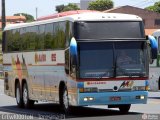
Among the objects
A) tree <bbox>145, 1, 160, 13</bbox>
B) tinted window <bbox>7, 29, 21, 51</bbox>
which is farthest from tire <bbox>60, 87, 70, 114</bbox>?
tree <bbox>145, 1, 160, 13</bbox>

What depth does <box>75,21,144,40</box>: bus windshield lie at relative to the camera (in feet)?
66.9

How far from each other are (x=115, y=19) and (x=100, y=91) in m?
2.36

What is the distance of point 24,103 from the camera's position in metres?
26.5

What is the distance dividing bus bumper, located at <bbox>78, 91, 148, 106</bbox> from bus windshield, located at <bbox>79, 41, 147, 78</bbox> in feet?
1.81

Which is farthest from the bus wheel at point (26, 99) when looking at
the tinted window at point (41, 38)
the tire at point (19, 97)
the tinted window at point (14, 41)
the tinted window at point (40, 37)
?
the tinted window at point (41, 38)

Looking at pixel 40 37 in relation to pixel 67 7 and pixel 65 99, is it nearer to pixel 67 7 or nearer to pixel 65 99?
pixel 65 99

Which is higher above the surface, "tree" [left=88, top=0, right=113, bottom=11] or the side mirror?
the side mirror

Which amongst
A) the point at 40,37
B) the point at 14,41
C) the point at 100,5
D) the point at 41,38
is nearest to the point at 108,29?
the point at 41,38

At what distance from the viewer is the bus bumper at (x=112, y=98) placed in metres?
20.1

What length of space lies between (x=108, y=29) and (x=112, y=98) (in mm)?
2160

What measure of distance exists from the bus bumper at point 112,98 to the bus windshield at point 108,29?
69.2 inches

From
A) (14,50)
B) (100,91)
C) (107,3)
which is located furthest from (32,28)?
(107,3)

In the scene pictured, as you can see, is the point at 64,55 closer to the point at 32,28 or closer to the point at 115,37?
the point at 115,37

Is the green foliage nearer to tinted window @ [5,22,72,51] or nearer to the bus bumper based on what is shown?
tinted window @ [5,22,72,51]
